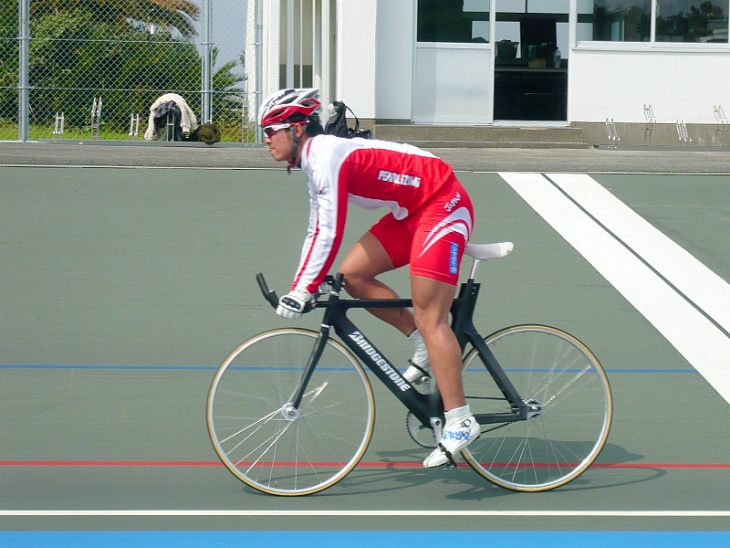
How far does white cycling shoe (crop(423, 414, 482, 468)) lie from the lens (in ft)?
16.4

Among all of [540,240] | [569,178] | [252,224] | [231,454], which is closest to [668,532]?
[231,454]

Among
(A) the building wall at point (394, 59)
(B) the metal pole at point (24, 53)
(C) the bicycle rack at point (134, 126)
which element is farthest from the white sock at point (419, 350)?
(A) the building wall at point (394, 59)

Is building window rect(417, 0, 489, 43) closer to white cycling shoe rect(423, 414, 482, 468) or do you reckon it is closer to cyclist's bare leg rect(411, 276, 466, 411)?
cyclist's bare leg rect(411, 276, 466, 411)

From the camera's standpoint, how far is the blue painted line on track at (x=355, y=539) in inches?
176

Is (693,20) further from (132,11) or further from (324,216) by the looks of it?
(324,216)

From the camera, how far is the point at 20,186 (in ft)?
39.2

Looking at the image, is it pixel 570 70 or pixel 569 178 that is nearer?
pixel 569 178

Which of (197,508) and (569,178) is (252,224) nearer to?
(569,178)

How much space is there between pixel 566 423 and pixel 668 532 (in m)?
0.71

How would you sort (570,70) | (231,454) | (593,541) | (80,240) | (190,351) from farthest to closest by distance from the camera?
(570,70), (80,240), (190,351), (231,454), (593,541)

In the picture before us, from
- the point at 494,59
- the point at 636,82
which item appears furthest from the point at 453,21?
the point at 636,82

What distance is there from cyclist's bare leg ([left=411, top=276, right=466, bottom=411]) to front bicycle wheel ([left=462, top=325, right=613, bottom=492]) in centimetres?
16

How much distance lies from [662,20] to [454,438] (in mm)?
14458

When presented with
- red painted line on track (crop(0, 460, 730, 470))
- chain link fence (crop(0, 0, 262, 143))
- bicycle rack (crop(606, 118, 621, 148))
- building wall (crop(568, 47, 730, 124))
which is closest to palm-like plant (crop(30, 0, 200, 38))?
chain link fence (crop(0, 0, 262, 143))
